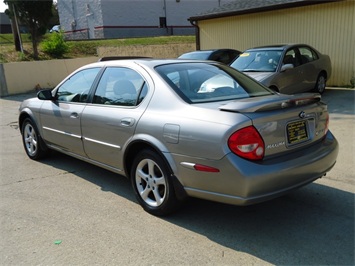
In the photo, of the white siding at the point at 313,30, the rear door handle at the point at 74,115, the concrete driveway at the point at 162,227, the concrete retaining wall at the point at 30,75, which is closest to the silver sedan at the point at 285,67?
the white siding at the point at 313,30

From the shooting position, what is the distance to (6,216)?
372cm

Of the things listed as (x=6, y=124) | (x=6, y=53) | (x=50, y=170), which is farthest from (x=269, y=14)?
(x=6, y=53)

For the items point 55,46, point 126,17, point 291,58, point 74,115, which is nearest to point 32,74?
point 55,46

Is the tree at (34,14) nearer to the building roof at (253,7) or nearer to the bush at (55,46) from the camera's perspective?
the bush at (55,46)

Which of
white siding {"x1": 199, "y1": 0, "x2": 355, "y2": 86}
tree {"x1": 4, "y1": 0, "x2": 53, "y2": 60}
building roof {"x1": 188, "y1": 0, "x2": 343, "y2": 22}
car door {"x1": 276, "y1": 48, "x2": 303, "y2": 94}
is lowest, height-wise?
car door {"x1": 276, "y1": 48, "x2": 303, "y2": 94}

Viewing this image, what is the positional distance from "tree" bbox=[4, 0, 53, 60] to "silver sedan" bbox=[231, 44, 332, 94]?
12480mm

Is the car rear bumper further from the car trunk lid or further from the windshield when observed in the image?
the windshield

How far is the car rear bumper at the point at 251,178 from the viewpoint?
9.29 ft

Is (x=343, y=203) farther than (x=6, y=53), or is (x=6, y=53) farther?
(x=6, y=53)

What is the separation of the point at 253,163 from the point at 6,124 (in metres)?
7.91

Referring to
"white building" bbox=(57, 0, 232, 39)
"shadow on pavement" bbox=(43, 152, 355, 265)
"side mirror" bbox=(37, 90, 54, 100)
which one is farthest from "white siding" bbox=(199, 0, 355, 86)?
"white building" bbox=(57, 0, 232, 39)

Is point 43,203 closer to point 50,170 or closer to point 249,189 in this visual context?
point 50,170

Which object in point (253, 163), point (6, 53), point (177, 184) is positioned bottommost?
point (177, 184)

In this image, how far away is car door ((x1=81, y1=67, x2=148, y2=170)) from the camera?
3.72 meters
